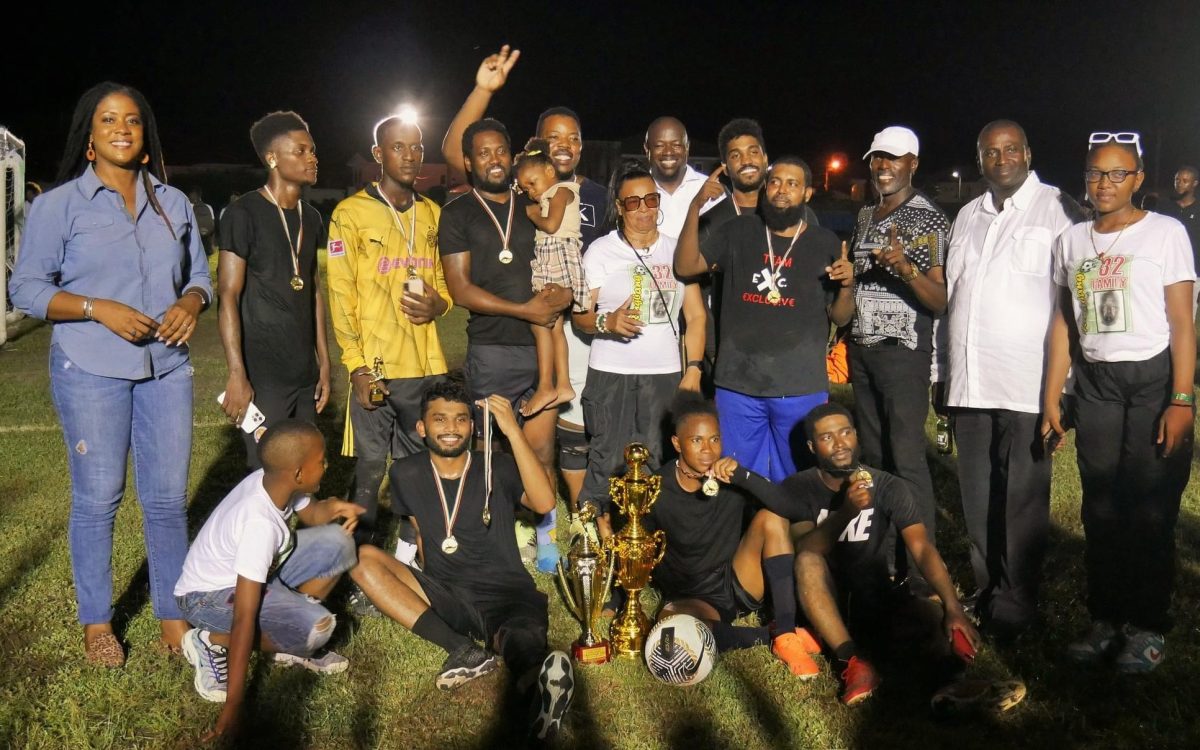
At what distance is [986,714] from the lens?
414cm

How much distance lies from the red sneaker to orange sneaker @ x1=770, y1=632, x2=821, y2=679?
0.65 feet

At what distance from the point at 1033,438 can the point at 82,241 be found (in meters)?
4.41

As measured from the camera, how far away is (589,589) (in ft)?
15.5

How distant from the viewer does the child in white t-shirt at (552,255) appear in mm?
5461

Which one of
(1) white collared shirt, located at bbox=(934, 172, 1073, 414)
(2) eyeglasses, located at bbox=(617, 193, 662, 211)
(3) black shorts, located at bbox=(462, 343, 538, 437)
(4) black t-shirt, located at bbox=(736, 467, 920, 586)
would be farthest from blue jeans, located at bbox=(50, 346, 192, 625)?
(1) white collared shirt, located at bbox=(934, 172, 1073, 414)

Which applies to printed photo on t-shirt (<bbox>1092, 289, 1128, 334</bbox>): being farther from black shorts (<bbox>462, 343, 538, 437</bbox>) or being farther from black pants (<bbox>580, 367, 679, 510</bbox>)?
black shorts (<bbox>462, 343, 538, 437</bbox>)

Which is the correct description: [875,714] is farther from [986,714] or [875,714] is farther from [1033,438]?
[1033,438]

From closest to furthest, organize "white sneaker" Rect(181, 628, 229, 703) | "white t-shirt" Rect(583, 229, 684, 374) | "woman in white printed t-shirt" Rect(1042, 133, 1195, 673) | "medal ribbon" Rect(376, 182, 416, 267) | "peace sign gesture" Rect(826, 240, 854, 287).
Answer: "white sneaker" Rect(181, 628, 229, 703), "woman in white printed t-shirt" Rect(1042, 133, 1195, 673), "peace sign gesture" Rect(826, 240, 854, 287), "medal ribbon" Rect(376, 182, 416, 267), "white t-shirt" Rect(583, 229, 684, 374)

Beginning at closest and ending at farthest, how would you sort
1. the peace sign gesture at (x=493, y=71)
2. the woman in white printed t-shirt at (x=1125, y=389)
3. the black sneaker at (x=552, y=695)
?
the black sneaker at (x=552, y=695) → the woman in white printed t-shirt at (x=1125, y=389) → the peace sign gesture at (x=493, y=71)

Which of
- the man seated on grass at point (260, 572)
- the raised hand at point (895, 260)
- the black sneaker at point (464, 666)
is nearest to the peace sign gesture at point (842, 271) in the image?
the raised hand at point (895, 260)

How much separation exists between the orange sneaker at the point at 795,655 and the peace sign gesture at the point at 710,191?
2.33 metres

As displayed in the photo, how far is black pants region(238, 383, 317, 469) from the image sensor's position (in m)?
5.11

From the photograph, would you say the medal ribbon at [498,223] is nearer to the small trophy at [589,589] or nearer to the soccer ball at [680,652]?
the small trophy at [589,589]

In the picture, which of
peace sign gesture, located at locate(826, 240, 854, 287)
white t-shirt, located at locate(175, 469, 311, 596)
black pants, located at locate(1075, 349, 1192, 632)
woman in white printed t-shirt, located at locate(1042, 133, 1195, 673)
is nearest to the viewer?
white t-shirt, located at locate(175, 469, 311, 596)
